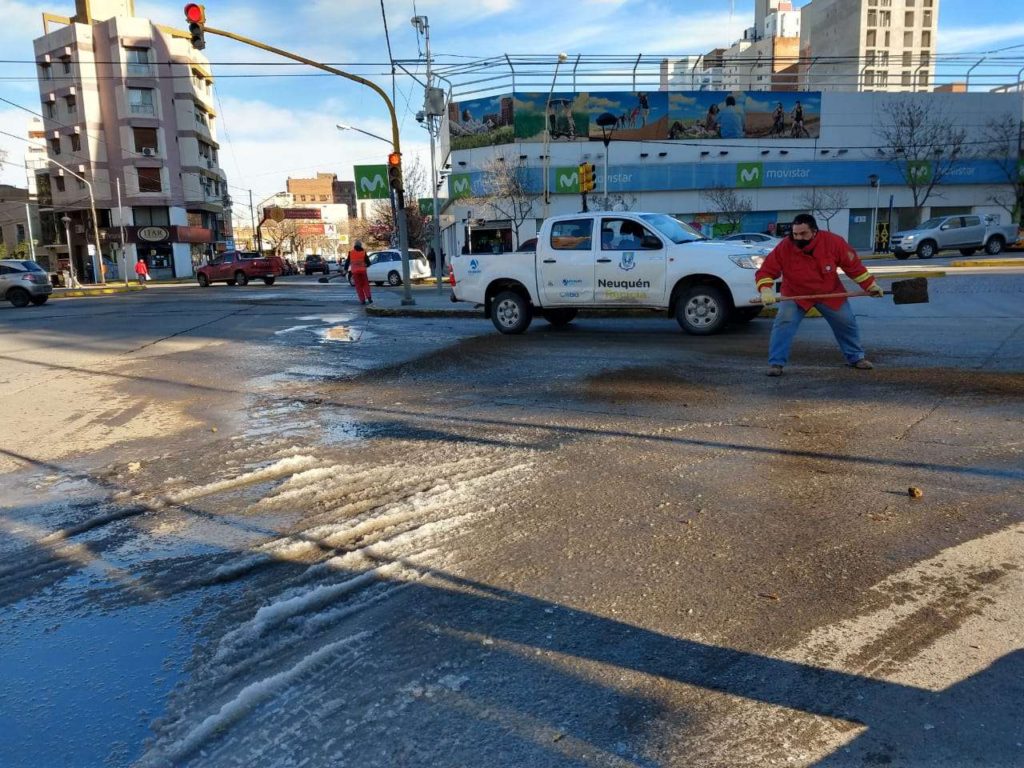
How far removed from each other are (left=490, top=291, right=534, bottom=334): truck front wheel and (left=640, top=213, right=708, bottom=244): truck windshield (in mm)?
2518

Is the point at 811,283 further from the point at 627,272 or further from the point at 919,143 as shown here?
the point at 919,143

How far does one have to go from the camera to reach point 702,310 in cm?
1143

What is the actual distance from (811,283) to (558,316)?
235 inches

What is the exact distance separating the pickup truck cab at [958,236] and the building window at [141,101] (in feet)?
185

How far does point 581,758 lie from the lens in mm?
2395

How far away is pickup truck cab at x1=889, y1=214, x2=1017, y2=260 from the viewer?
103 feet

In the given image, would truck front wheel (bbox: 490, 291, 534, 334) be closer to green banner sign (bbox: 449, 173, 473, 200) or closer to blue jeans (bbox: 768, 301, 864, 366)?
blue jeans (bbox: 768, 301, 864, 366)

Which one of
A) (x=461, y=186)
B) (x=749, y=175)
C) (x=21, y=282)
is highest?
(x=749, y=175)

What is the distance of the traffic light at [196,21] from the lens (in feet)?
50.2

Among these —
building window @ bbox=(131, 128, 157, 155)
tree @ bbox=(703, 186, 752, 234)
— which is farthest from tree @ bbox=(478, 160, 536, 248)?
building window @ bbox=(131, 128, 157, 155)

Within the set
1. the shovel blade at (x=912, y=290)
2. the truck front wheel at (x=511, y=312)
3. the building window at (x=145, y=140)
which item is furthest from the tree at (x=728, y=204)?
the building window at (x=145, y=140)

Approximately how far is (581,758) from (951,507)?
3.09 meters

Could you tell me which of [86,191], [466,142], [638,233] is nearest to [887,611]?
[638,233]

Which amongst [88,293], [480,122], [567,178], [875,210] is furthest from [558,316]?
[875,210]
